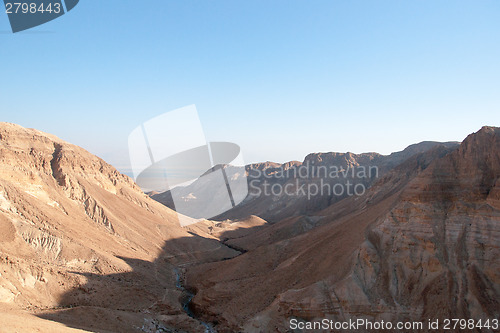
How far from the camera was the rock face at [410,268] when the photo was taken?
21.8m

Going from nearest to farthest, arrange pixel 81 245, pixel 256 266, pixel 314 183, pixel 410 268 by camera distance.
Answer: pixel 410 268
pixel 81 245
pixel 256 266
pixel 314 183

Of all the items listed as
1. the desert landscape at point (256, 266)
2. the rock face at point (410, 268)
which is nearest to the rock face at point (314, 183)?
the desert landscape at point (256, 266)

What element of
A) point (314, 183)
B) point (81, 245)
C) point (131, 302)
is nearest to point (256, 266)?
point (131, 302)

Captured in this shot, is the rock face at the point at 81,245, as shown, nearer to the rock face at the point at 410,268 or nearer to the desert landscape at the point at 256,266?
the desert landscape at the point at 256,266

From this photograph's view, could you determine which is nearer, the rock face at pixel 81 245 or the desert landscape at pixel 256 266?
the desert landscape at pixel 256 266

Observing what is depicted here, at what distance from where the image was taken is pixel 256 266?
38.5m

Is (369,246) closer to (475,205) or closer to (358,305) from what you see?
(358,305)

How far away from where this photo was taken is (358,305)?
2291cm

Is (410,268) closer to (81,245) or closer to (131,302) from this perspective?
(131,302)

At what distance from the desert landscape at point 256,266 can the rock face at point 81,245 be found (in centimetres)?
14

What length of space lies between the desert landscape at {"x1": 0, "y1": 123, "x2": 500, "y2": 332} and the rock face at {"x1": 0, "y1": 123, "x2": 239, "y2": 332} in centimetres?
14

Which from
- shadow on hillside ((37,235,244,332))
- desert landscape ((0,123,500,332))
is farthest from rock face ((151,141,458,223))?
shadow on hillside ((37,235,244,332))

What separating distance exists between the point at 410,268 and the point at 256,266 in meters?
18.6

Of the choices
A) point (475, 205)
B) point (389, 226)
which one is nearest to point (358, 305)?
point (389, 226)
